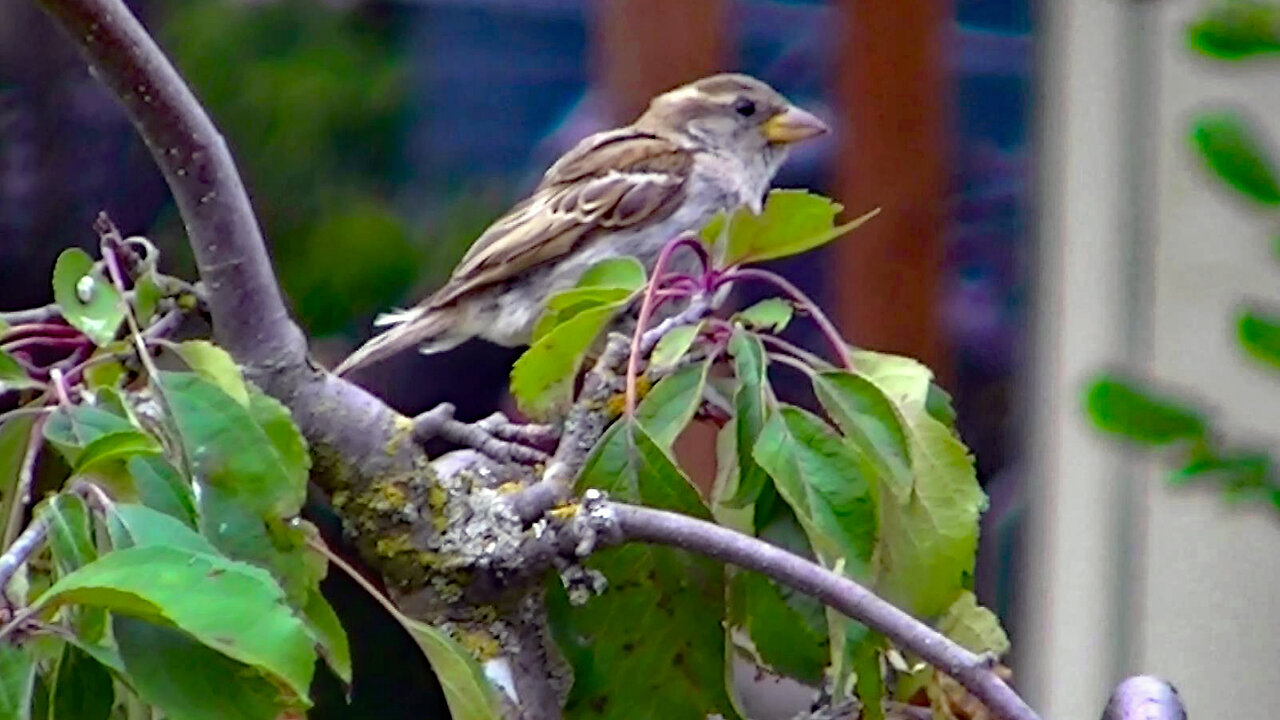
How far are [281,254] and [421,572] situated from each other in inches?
56.4

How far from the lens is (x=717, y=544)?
0.83 m

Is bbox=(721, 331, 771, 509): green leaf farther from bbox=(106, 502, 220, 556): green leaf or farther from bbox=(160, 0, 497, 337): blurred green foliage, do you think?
bbox=(160, 0, 497, 337): blurred green foliage

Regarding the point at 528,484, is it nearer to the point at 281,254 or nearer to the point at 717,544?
the point at 717,544

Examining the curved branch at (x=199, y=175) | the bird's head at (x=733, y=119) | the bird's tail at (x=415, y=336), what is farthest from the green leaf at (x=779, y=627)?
the bird's head at (x=733, y=119)

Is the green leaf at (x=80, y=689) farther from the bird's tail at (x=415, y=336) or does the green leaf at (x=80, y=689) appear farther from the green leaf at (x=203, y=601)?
the bird's tail at (x=415, y=336)

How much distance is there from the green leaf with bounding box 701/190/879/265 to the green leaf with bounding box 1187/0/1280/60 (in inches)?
8.8

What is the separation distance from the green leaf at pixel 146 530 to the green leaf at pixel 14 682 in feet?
0.16

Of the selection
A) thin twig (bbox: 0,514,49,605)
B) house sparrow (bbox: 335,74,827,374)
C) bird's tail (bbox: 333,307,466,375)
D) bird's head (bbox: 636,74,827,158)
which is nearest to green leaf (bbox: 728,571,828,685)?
thin twig (bbox: 0,514,49,605)

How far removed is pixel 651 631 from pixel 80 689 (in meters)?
0.31

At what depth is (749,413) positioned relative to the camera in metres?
0.93

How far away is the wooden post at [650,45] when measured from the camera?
262cm

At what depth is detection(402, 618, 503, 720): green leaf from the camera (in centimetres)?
84

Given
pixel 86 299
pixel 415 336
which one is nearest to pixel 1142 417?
pixel 86 299

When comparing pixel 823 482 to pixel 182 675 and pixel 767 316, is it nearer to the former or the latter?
pixel 767 316
